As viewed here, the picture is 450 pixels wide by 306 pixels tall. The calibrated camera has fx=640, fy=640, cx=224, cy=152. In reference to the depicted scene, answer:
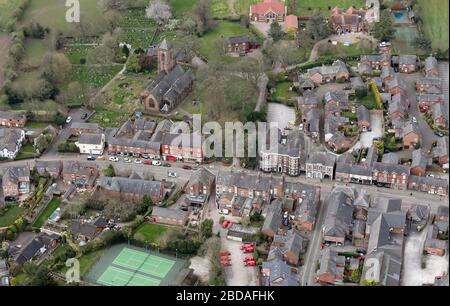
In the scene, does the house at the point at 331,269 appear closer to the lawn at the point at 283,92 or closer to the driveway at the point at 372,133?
the driveway at the point at 372,133

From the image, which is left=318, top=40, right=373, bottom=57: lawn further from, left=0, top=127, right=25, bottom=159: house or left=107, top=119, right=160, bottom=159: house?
left=0, top=127, right=25, bottom=159: house

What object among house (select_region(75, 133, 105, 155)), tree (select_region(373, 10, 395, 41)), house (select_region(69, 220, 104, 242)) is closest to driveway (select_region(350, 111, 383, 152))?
tree (select_region(373, 10, 395, 41))

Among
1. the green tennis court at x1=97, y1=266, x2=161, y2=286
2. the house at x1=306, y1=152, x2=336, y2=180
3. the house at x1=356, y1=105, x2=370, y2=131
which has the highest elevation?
the house at x1=356, y1=105, x2=370, y2=131

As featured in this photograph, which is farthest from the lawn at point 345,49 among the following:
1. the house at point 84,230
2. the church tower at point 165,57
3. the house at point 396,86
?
the house at point 84,230

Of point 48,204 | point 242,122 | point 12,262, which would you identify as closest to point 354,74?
point 242,122

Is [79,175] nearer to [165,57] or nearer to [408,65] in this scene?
[165,57]
